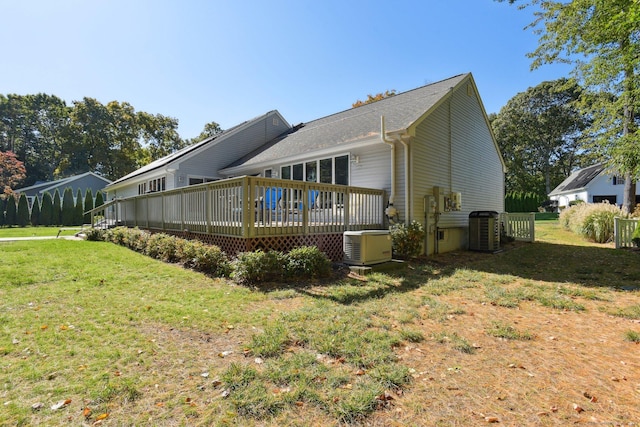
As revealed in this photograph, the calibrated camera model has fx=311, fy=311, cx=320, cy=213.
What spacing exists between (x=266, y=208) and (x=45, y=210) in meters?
28.7

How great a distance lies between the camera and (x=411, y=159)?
9.10 metres

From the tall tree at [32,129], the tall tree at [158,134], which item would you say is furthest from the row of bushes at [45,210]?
the tall tree at [32,129]

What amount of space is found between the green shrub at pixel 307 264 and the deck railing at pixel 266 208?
0.94m

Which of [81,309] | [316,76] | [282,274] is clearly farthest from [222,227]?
[316,76]

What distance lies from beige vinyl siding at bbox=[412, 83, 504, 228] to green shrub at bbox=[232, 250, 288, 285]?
4.86 metres

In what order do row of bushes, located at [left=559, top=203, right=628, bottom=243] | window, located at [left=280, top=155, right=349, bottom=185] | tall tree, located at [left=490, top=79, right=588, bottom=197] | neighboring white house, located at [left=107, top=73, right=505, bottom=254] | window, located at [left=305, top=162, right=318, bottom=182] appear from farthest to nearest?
tall tree, located at [left=490, top=79, right=588, bottom=197] → row of bushes, located at [left=559, top=203, right=628, bottom=243] → window, located at [left=305, top=162, right=318, bottom=182] → window, located at [left=280, top=155, right=349, bottom=185] → neighboring white house, located at [left=107, top=73, right=505, bottom=254]

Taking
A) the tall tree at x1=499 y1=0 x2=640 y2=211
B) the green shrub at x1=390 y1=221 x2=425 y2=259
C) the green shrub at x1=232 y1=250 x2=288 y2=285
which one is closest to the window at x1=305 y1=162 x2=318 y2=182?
the green shrub at x1=390 y1=221 x2=425 y2=259

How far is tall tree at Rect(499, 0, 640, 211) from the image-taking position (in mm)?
9125

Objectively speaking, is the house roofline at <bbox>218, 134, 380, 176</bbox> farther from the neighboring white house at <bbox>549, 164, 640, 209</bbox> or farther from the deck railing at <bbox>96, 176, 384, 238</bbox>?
the neighboring white house at <bbox>549, 164, 640, 209</bbox>

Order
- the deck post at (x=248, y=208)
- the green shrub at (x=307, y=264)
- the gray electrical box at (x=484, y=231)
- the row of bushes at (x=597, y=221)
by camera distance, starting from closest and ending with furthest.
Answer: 1. the green shrub at (x=307, y=264)
2. the deck post at (x=248, y=208)
3. the gray electrical box at (x=484, y=231)
4. the row of bushes at (x=597, y=221)

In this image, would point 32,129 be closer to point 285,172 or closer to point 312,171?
→ point 285,172

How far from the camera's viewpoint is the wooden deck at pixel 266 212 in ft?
22.6

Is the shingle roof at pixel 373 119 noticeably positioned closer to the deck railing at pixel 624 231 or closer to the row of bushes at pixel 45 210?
the deck railing at pixel 624 231

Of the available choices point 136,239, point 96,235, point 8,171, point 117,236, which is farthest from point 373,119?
point 8,171
